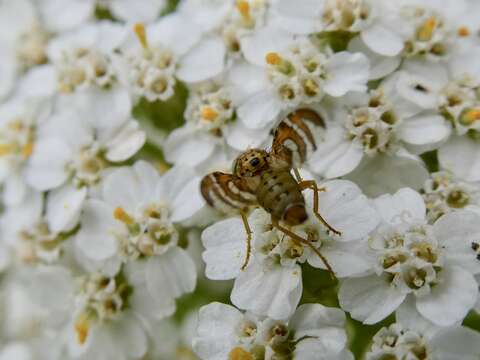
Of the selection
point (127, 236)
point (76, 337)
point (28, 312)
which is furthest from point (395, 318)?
point (28, 312)

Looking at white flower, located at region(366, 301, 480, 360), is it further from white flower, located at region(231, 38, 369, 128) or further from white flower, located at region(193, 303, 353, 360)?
Result: white flower, located at region(231, 38, 369, 128)

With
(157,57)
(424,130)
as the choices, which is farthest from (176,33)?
(424,130)

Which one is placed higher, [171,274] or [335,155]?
[335,155]

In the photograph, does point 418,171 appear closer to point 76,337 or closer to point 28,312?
point 76,337

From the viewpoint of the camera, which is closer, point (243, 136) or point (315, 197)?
point (315, 197)

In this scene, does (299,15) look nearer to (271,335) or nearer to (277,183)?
(277,183)

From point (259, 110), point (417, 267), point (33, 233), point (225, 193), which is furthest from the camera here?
point (33, 233)

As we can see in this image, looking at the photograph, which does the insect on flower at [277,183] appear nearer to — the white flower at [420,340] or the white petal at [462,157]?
the white flower at [420,340]

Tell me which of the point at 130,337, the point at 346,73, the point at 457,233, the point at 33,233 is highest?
the point at 346,73
